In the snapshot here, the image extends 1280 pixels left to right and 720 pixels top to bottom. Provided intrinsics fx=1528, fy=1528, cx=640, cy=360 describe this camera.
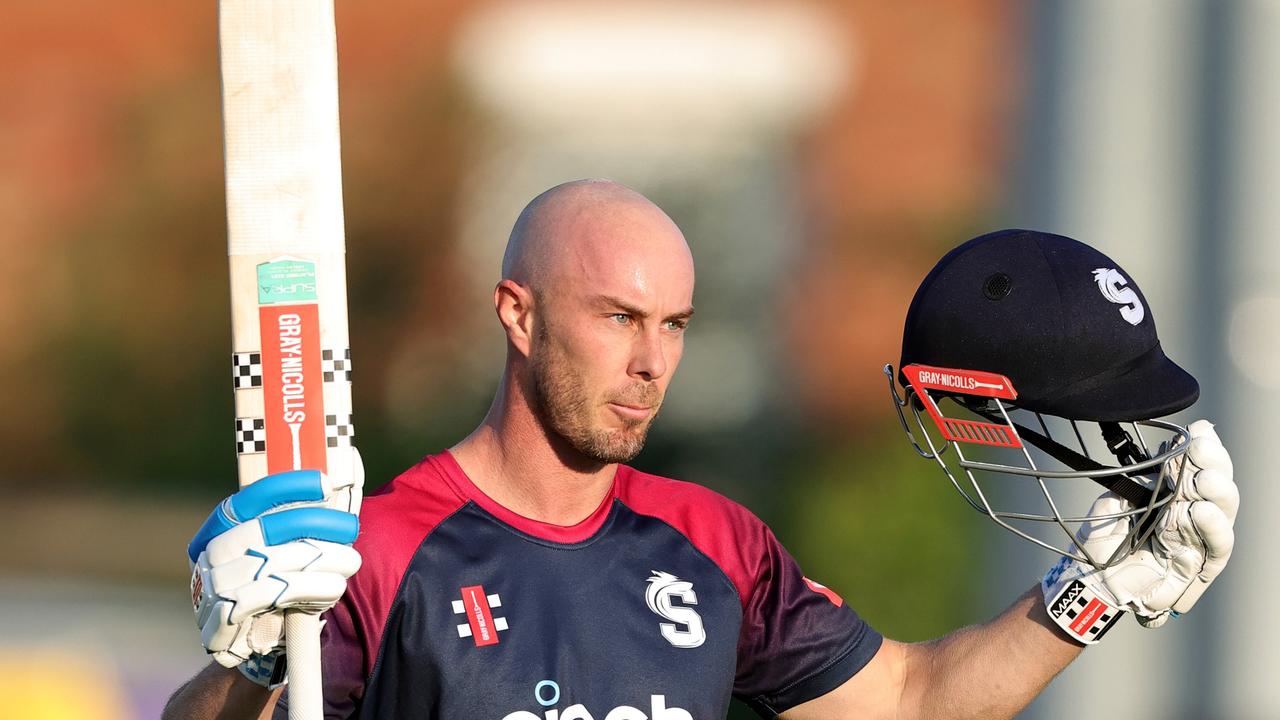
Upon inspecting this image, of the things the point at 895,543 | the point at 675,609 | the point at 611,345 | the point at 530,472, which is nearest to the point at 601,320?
the point at 611,345

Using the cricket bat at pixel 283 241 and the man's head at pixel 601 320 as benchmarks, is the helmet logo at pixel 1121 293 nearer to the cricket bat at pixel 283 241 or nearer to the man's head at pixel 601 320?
the man's head at pixel 601 320

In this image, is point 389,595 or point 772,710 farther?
point 772,710

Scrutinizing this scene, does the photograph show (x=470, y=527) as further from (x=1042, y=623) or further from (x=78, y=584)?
(x=78, y=584)

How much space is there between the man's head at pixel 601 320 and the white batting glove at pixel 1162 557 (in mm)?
890

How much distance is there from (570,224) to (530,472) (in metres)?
0.50

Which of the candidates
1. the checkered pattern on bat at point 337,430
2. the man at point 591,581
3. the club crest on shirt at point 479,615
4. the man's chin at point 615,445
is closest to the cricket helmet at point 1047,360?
the man at point 591,581

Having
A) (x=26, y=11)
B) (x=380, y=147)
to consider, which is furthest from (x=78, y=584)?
(x=26, y=11)

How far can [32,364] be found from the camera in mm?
14055

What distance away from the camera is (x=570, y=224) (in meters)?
3.01

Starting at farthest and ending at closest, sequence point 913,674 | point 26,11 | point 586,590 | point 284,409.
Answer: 1. point 26,11
2. point 913,674
3. point 586,590
4. point 284,409

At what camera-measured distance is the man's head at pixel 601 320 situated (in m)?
2.93

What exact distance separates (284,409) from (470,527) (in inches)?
17.1

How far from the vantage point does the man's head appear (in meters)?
2.93

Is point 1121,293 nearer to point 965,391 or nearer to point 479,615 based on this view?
point 965,391
